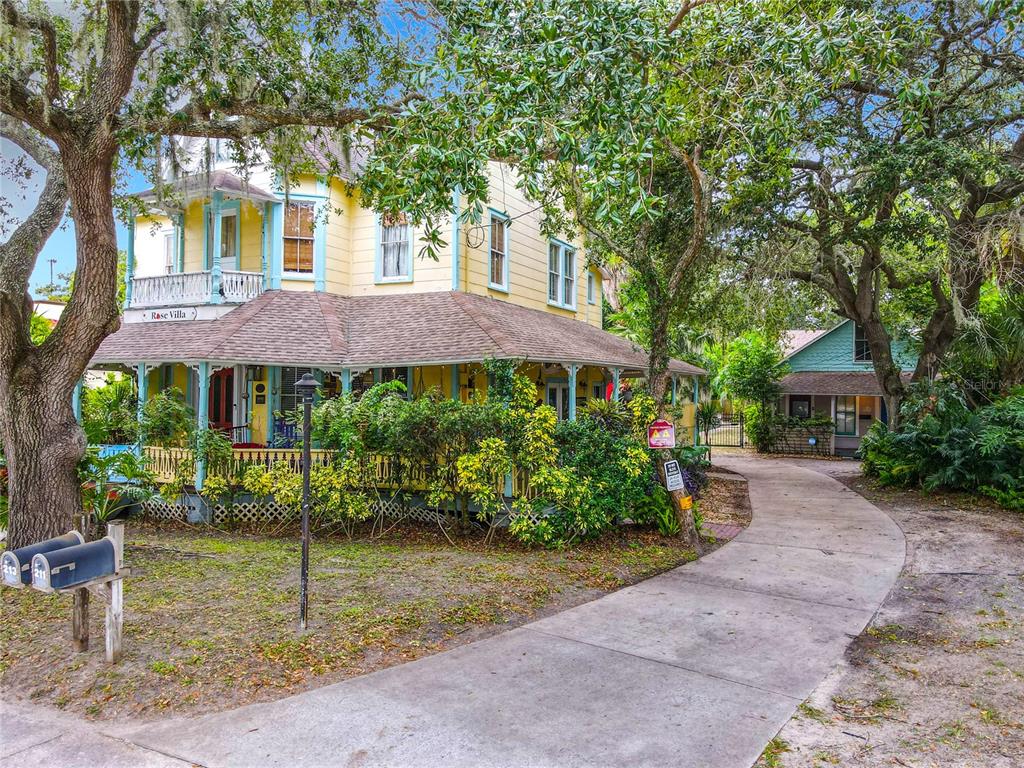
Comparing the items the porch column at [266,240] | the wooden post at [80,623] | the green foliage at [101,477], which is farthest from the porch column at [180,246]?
the wooden post at [80,623]

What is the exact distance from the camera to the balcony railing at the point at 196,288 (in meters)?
13.5

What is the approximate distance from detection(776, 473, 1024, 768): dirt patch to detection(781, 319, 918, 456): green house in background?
644 inches

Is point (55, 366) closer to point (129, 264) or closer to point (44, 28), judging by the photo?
point (44, 28)

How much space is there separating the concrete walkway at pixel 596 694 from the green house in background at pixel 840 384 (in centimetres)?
1813

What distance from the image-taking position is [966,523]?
10.8 metres

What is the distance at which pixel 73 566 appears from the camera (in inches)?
188

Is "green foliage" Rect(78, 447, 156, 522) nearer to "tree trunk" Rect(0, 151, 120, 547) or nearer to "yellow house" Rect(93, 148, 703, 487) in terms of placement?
"tree trunk" Rect(0, 151, 120, 547)

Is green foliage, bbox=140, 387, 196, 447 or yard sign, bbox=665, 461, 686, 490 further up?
green foliage, bbox=140, 387, 196, 447

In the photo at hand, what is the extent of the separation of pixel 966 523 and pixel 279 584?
10696mm

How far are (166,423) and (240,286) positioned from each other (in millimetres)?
3444

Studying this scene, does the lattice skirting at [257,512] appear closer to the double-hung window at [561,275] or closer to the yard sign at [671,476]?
the yard sign at [671,476]

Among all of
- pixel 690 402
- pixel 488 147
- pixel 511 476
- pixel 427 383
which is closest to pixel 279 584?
pixel 511 476

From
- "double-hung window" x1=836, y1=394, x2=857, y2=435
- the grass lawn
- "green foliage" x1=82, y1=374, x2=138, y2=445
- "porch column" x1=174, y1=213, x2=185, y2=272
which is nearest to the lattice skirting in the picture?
the grass lawn

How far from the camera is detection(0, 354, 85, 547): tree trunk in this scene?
7430mm
